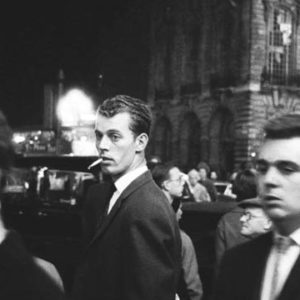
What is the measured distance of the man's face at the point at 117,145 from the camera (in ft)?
11.6

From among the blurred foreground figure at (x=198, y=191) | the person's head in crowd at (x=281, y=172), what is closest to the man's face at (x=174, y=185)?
the person's head in crowd at (x=281, y=172)

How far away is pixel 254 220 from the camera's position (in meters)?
4.63

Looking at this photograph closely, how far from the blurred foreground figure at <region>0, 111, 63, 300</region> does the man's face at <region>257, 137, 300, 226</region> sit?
678 millimetres

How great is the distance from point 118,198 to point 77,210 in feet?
19.2

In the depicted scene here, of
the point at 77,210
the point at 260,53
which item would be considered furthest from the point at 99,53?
the point at 77,210

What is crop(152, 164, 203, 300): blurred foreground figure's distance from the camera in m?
4.51

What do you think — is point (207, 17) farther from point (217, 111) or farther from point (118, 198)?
point (118, 198)

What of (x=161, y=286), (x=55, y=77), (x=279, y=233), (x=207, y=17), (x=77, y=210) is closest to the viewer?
(x=279, y=233)

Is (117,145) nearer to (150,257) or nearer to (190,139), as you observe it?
(150,257)

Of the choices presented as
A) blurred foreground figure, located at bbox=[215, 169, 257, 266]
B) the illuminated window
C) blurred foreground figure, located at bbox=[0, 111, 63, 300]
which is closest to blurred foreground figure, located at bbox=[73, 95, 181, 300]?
blurred foreground figure, located at bbox=[0, 111, 63, 300]

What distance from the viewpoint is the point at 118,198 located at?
3.40 meters

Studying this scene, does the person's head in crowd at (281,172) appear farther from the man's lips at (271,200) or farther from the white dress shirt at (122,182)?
the white dress shirt at (122,182)

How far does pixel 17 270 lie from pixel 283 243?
2.58 ft

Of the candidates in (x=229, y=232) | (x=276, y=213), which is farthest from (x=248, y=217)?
(x=276, y=213)
